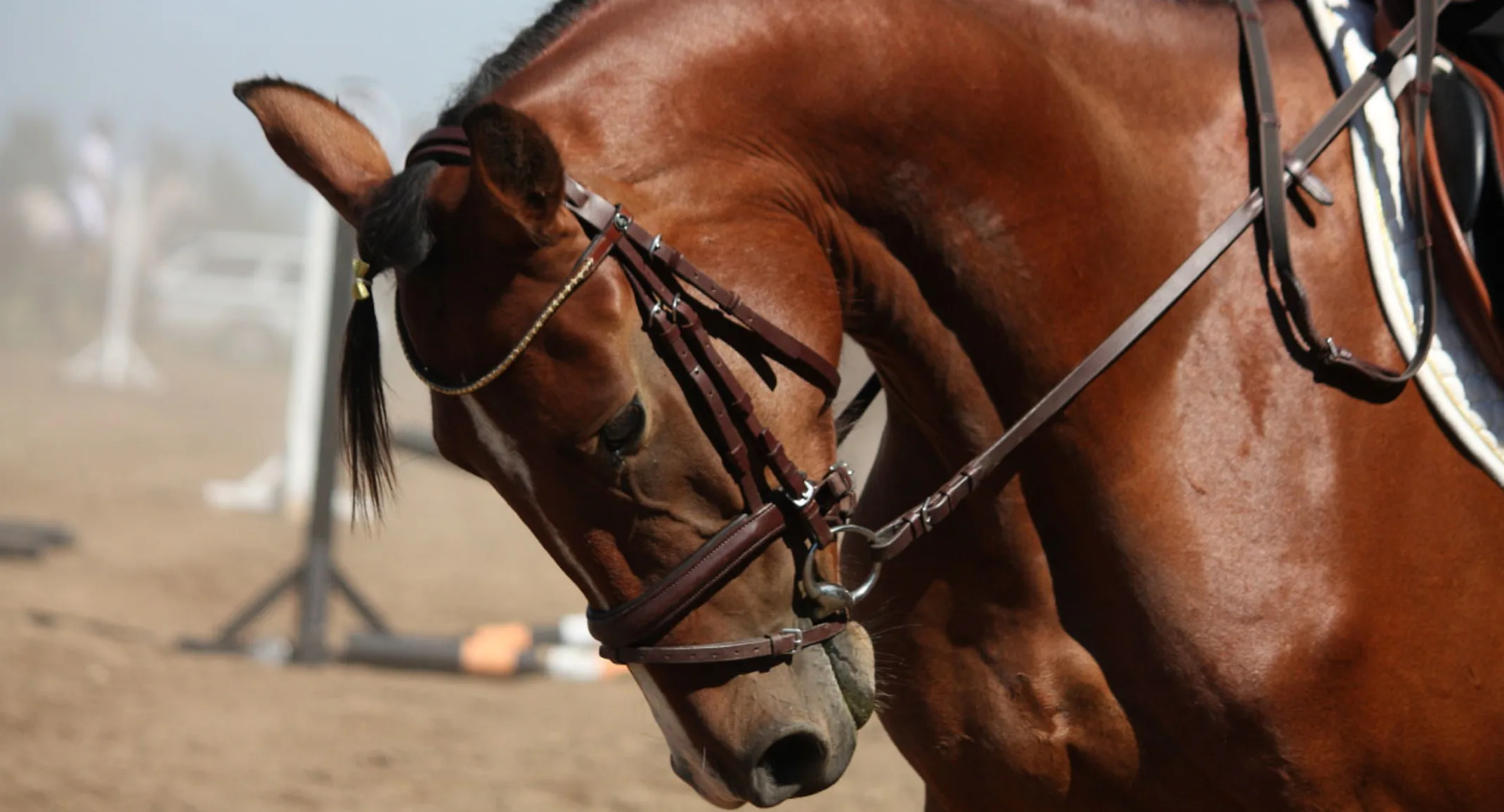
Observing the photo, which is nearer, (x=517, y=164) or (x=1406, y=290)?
(x=517, y=164)

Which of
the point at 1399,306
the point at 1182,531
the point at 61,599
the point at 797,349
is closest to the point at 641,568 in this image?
the point at 797,349

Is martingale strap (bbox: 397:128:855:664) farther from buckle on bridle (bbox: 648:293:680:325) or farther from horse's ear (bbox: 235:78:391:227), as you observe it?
horse's ear (bbox: 235:78:391:227)

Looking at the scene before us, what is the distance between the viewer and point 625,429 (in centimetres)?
170

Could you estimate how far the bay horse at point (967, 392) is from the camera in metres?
1.73

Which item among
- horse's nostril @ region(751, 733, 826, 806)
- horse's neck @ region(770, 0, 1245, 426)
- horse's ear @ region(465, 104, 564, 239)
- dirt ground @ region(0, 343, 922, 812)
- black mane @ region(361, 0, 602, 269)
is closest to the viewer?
horse's ear @ region(465, 104, 564, 239)

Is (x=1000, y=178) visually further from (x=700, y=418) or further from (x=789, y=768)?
(x=789, y=768)

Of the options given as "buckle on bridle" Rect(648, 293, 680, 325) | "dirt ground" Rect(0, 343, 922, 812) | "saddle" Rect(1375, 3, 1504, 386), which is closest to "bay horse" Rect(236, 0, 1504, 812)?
"buckle on bridle" Rect(648, 293, 680, 325)

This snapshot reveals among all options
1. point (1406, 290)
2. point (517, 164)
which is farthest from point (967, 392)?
point (517, 164)

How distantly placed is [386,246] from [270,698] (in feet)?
14.2

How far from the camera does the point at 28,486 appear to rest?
9.82 m

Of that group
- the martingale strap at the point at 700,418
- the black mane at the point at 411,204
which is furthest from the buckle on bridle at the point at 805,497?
the black mane at the point at 411,204

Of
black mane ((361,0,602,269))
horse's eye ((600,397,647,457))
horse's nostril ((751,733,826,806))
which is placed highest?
black mane ((361,0,602,269))

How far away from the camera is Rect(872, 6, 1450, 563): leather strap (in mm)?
1926

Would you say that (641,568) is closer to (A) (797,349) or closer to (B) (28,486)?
(A) (797,349)
